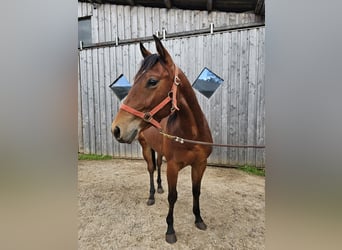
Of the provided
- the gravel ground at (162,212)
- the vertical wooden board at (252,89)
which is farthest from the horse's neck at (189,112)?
the vertical wooden board at (252,89)

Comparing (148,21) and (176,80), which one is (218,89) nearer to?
(148,21)

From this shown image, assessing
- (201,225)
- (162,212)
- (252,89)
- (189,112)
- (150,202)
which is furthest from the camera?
(252,89)

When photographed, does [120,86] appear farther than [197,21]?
Yes

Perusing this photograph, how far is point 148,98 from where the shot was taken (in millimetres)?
747

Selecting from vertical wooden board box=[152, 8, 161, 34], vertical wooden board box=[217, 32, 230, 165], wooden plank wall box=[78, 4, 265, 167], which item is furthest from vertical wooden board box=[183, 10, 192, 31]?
vertical wooden board box=[217, 32, 230, 165]

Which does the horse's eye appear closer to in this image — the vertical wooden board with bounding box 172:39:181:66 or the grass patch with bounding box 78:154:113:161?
the vertical wooden board with bounding box 172:39:181:66

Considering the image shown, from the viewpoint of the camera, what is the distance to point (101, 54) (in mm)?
1886

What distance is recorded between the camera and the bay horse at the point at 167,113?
0.73 m

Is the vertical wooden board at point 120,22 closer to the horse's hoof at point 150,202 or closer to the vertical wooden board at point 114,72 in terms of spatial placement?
the vertical wooden board at point 114,72

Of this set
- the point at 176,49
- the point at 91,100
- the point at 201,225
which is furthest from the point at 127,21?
the point at 201,225

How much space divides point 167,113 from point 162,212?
0.70m

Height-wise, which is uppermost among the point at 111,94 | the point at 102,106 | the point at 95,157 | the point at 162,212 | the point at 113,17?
the point at 113,17

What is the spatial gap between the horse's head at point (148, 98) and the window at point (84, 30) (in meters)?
1.38
